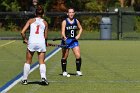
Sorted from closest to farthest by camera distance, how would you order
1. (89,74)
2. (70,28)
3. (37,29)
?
(37,29)
(70,28)
(89,74)

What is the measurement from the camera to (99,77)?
13703mm

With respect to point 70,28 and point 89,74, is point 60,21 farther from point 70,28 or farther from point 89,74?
point 70,28

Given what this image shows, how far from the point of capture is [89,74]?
564 inches

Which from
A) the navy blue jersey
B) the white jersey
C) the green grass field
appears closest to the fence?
the green grass field

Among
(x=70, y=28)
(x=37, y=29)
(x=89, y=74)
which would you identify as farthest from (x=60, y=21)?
(x=37, y=29)

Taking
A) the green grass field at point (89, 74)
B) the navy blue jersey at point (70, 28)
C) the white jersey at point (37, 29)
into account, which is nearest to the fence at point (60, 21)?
the green grass field at point (89, 74)

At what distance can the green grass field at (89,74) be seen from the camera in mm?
11461

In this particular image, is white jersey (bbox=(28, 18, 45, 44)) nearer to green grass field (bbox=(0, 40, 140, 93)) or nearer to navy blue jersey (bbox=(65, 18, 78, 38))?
green grass field (bbox=(0, 40, 140, 93))

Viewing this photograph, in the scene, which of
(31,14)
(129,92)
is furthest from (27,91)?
(31,14)

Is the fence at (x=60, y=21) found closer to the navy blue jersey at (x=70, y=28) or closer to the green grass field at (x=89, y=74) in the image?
the green grass field at (x=89, y=74)

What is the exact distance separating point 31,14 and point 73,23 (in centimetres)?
1981

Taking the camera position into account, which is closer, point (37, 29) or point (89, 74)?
point (37, 29)

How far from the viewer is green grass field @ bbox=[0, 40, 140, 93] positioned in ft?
37.6

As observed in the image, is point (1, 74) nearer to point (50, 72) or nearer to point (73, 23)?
point (50, 72)
